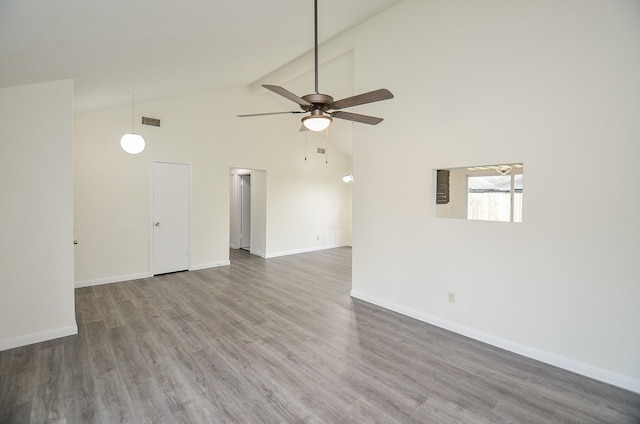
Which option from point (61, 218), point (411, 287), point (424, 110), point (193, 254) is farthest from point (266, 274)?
point (424, 110)

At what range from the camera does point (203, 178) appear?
610 centimetres

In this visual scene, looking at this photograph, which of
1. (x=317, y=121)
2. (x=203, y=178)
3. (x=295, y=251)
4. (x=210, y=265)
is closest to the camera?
(x=317, y=121)

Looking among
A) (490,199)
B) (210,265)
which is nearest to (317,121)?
(490,199)

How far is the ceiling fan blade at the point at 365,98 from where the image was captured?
248 cm

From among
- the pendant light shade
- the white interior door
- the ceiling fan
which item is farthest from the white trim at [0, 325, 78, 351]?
the ceiling fan

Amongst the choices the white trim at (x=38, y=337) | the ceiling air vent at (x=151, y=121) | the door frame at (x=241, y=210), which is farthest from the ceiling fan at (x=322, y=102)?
the door frame at (x=241, y=210)

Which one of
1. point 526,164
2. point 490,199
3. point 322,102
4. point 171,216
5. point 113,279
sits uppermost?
point 322,102

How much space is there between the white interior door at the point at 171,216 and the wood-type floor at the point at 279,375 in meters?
1.67

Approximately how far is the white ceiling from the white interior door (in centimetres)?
141

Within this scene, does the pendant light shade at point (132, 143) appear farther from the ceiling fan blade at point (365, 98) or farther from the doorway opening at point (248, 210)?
the ceiling fan blade at point (365, 98)

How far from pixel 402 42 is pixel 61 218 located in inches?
176

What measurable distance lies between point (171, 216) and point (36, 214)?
8.89 feet

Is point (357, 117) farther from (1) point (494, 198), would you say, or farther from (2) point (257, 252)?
(2) point (257, 252)

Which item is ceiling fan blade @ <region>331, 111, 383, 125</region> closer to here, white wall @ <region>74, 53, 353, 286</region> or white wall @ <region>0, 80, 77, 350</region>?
white wall @ <region>74, 53, 353, 286</region>
